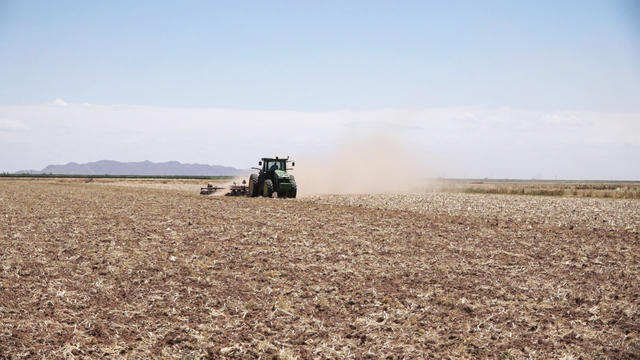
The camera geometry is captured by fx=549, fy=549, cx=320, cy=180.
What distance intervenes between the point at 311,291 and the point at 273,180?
27285 millimetres

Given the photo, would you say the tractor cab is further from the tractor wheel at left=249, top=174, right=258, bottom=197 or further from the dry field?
the dry field

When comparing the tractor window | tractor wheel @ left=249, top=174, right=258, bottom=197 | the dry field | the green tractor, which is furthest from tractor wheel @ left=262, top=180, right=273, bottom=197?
the dry field

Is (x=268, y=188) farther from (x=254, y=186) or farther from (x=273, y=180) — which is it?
(x=254, y=186)

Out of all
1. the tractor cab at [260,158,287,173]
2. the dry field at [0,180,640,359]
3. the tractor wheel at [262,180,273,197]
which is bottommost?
the dry field at [0,180,640,359]

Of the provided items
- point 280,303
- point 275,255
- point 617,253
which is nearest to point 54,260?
point 275,255

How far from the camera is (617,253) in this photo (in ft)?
59.6

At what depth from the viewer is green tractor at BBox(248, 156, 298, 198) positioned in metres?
38.4

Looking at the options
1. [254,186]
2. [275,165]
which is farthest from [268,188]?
[254,186]

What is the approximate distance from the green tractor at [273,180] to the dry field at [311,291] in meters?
15.8

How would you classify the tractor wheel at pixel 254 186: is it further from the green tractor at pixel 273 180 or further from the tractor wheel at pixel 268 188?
the tractor wheel at pixel 268 188

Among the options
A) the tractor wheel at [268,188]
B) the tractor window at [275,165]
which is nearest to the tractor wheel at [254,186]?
the tractor window at [275,165]

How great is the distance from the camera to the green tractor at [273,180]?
1512 inches

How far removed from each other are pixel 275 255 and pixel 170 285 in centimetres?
410

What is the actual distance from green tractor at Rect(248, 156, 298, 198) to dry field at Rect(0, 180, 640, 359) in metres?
15.8
